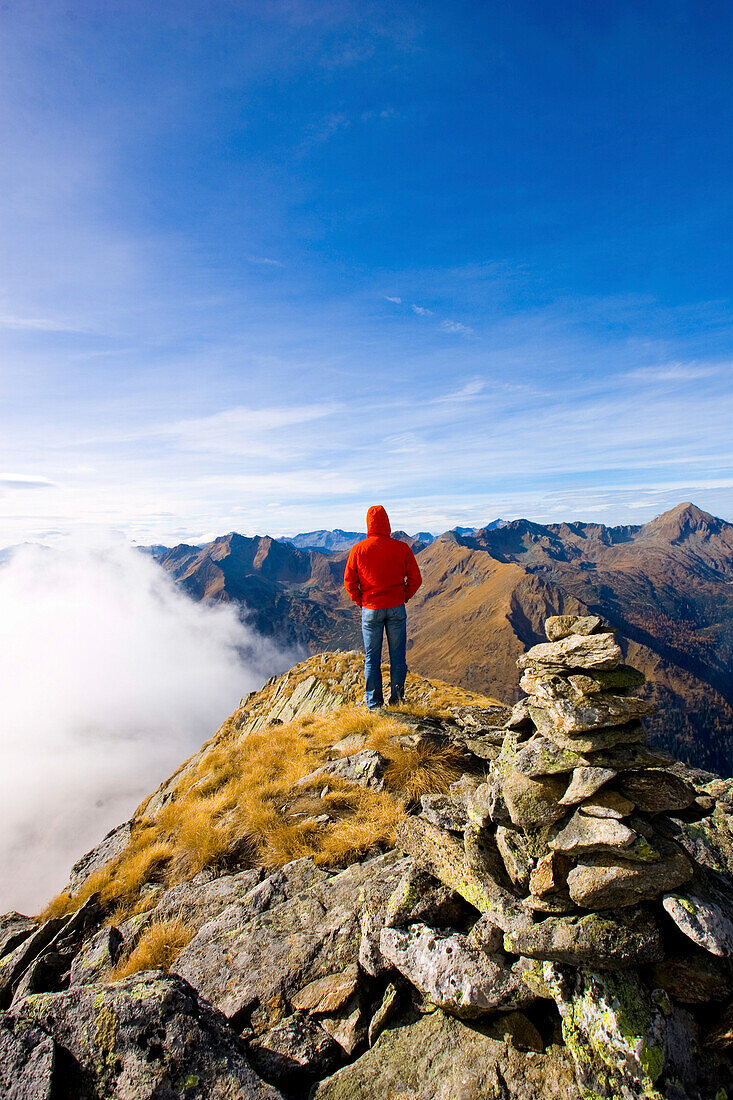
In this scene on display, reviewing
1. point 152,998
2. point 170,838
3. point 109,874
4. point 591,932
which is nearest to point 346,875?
point 152,998

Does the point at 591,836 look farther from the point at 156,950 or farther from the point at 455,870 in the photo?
the point at 156,950

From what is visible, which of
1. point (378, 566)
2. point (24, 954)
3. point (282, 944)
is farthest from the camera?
point (378, 566)

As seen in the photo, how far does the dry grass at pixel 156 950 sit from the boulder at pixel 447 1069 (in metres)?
4.21

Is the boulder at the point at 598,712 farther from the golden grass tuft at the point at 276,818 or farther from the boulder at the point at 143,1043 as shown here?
the boulder at the point at 143,1043

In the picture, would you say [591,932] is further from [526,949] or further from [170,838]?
[170,838]

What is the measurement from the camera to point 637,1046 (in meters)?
5.37

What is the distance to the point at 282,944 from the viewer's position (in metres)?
7.93

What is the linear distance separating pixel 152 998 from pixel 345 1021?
2612 mm

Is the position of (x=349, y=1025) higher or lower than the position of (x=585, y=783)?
lower

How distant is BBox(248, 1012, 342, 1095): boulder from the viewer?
6.05 meters

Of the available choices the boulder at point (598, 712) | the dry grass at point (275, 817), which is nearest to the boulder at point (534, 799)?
the boulder at point (598, 712)

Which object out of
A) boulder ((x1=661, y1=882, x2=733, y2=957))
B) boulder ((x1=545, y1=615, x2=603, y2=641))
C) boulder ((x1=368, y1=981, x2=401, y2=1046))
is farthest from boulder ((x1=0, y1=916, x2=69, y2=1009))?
boulder ((x1=545, y1=615, x2=603, y2=641))

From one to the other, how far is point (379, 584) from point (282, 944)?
10.1 metres

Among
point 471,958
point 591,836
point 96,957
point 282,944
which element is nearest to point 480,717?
→ point 591,836
